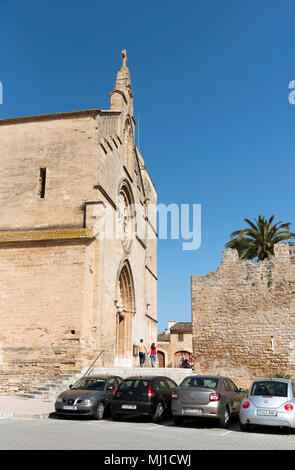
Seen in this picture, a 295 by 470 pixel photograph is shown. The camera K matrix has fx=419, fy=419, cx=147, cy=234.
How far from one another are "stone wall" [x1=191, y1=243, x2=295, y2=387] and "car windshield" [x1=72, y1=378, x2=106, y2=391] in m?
9.68

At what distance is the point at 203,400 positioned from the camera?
405 inches

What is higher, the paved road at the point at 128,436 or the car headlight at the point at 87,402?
the car headlight at the point at 87,402

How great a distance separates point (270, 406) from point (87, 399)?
4.72 metres

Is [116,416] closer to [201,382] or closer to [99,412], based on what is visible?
[99,412]

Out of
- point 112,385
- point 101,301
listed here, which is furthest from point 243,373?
point 112,385

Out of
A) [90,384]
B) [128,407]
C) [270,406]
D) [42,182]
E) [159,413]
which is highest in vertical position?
[42,182]

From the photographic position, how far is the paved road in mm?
7156

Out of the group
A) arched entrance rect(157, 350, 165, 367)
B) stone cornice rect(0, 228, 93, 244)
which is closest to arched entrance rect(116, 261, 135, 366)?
stone cornice rect(0, 228, 93, 244)

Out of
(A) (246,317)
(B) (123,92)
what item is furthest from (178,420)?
(B) (123,92)

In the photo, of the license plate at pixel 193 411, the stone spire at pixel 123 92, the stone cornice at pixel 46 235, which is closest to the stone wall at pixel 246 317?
the stone cornice at pixel 46 235

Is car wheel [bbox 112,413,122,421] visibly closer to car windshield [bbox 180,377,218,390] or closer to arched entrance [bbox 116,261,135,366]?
car windshield [bbox 180,377,218,390]

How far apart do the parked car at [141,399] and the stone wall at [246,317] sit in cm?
955

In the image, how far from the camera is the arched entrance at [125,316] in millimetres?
24594

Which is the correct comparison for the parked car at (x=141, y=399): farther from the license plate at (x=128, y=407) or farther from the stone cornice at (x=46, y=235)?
the stone cornice at (x=46, y=235)
